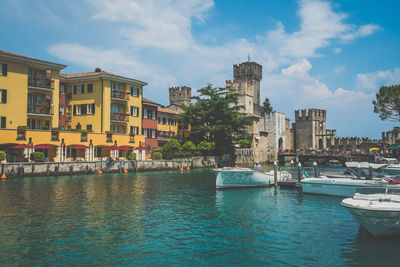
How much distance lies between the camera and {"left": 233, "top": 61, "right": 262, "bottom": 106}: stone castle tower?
4210 inches

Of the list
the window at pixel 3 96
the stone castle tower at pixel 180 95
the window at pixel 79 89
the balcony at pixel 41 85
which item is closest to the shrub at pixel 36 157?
the window at pixel 3 96

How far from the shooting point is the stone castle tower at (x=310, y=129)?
9950 centimetres

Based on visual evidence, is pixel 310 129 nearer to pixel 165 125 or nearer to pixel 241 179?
pixel 165 125

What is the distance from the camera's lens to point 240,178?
30594 mm

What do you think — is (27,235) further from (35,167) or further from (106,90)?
(106,90)

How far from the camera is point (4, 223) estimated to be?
15.9m

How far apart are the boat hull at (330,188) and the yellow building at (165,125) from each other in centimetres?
4514

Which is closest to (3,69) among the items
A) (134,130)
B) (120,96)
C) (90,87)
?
(90,87)

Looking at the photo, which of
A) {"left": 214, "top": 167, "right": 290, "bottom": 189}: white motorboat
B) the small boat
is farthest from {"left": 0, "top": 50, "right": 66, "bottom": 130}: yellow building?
the small boat

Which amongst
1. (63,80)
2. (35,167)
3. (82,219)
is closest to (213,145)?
(63,80)

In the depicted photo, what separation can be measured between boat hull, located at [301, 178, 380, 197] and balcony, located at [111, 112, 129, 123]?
37.4 meters

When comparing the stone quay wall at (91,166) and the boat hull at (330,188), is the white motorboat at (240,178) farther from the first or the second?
the stone quay wall at (91,166)

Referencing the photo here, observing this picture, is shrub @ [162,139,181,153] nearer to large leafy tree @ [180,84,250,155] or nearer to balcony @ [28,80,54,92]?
large leafy tree @ [180,84,250,155]

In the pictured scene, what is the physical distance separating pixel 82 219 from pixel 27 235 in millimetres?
3323
